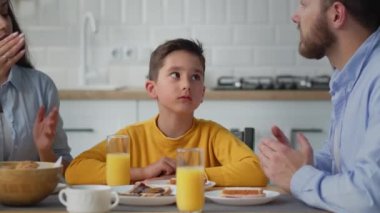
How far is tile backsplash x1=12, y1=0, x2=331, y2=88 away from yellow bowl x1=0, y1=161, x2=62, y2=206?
8.71 feet

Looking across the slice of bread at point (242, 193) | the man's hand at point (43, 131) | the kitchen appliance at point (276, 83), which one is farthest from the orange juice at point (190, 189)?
the kitchen appliance at point (276, 83)

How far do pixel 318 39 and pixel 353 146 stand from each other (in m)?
0.38

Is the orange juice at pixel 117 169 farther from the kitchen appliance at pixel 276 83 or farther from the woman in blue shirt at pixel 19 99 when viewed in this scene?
the kitchen appliance at pixel 276 83

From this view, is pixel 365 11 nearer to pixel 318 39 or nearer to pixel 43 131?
pixel 318 39

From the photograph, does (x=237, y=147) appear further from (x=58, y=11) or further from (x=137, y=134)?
(x=58, y=11)

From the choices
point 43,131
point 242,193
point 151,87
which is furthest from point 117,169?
point 151,87

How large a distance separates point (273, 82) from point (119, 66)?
3.15 ft

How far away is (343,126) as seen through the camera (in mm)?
2100

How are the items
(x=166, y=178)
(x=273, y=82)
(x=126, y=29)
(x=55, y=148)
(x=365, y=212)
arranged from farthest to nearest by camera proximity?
(x=126, y=29) → (x=273, y=82) → (x=55, y=148) → (x=166, y=178) → (x=365, y=212)

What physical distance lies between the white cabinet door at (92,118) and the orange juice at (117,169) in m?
1.76

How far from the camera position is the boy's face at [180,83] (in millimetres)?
2645

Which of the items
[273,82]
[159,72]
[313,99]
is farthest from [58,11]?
[159,72]

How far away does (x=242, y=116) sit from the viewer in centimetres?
397

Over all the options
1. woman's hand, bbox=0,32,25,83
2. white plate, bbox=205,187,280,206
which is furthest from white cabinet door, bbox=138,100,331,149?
white plate, bbox=205,187,280,206
